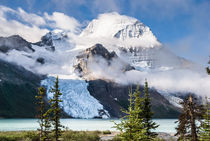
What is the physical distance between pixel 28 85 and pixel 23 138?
171 m

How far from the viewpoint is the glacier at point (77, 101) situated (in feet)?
563

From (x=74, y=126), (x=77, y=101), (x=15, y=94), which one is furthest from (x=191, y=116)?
(x=77, y=101)

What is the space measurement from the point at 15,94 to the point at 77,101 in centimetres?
4042

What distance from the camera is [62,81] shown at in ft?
610

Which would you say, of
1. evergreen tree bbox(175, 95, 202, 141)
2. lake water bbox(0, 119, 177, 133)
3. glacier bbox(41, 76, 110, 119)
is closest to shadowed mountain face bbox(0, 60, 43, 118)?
glacier bbox(41, 76, 110, 119)

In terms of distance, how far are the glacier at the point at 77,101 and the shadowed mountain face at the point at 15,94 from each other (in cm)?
1295

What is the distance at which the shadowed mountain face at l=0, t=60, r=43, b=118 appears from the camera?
148288mm

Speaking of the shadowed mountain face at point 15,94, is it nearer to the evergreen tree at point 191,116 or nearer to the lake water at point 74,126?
the lake water at point 74,126

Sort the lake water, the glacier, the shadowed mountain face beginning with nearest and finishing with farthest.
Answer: the lake water → the shadowed mountain face → the glacier

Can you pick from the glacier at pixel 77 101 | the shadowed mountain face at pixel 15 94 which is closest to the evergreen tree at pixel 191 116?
the shadowed mountain face at pixel 15 94

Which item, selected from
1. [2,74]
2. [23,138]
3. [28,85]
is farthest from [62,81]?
[23,138]

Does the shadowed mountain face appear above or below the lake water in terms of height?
above

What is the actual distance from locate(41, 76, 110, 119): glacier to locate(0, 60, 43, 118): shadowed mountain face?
1295cm

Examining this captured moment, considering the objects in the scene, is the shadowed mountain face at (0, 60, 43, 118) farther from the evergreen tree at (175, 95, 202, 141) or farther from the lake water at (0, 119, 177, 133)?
the evergreen tree at (175, 95, 202, 141)
